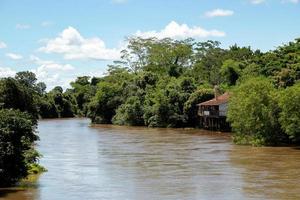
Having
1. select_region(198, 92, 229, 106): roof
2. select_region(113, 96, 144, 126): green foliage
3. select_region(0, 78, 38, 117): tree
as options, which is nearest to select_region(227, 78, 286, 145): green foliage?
select_region(0, 78, 38, 117): tree

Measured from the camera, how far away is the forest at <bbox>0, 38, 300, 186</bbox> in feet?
102

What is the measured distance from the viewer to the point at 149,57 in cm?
11625

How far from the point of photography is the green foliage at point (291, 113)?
157ft

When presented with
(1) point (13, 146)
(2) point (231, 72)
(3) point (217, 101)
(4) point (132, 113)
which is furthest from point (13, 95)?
(2) point (231, 72)

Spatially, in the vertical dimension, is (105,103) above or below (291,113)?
above

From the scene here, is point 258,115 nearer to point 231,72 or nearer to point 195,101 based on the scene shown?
point 195,101

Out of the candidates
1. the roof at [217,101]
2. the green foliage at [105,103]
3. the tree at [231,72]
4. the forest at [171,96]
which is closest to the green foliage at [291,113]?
the forest at [171,96]

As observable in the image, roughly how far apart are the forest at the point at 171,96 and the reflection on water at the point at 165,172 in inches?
95.4

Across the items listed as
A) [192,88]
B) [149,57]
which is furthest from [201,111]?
[149,57]

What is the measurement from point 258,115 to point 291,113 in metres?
4.12

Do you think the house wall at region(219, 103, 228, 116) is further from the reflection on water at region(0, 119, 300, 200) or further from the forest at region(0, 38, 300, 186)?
the reflection on water at region(0, 119, 300, 200)

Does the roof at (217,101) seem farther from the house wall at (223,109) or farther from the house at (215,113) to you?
the house wall at (223,109)

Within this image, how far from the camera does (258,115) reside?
51781 millimetres

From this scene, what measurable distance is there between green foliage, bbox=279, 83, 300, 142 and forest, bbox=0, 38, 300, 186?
0.28ft
